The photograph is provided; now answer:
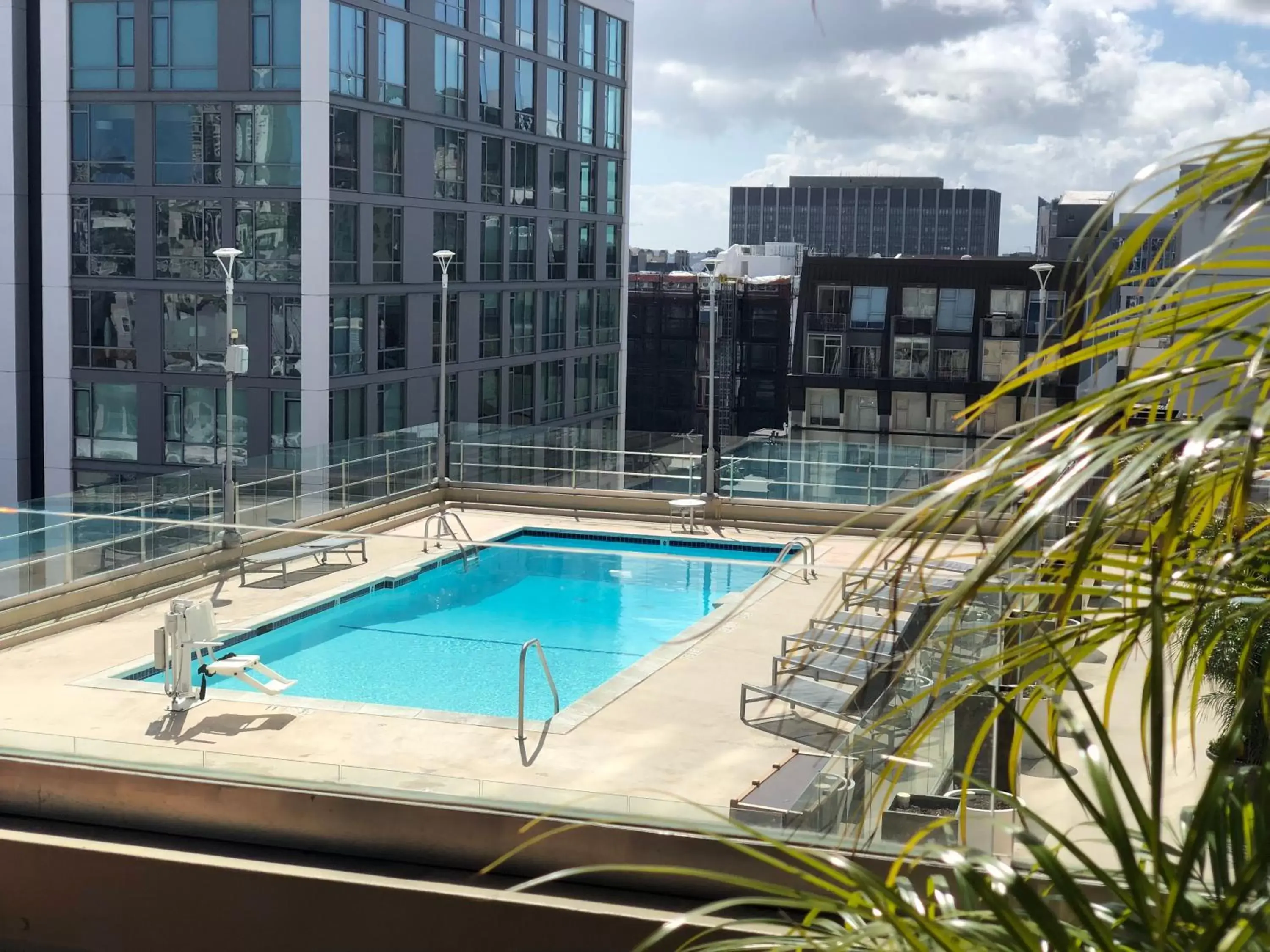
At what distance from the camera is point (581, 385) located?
33.3 metres

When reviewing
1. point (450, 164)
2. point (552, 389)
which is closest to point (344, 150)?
point (450, 164)

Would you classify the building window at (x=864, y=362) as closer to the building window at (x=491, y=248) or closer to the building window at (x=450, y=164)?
the building window at (x=491, y=248)

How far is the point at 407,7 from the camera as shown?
83.4 ft

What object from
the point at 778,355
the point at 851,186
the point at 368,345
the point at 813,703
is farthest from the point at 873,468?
the point at 851,186

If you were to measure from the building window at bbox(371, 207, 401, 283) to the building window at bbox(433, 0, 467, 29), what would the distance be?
3.77 meters

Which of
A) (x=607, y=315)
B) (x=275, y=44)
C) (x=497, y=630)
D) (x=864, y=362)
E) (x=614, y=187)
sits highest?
(x=275, y=44)

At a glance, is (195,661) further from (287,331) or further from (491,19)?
(491,19)

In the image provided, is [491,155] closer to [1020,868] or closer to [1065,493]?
[1020,868]

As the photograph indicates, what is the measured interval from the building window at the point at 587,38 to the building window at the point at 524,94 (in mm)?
2511

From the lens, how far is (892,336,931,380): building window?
1451 inches

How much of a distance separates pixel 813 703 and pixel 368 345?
19.1m

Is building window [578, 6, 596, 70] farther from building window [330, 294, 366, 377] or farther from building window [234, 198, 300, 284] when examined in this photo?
building window [234, 198, 300, 284]

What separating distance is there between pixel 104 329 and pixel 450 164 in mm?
6890

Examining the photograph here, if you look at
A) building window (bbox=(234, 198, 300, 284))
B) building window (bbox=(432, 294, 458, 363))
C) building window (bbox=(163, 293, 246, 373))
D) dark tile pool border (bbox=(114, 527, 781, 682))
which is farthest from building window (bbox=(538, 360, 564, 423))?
dark tile pool border (bbox=(114, 527, 781, 682))
